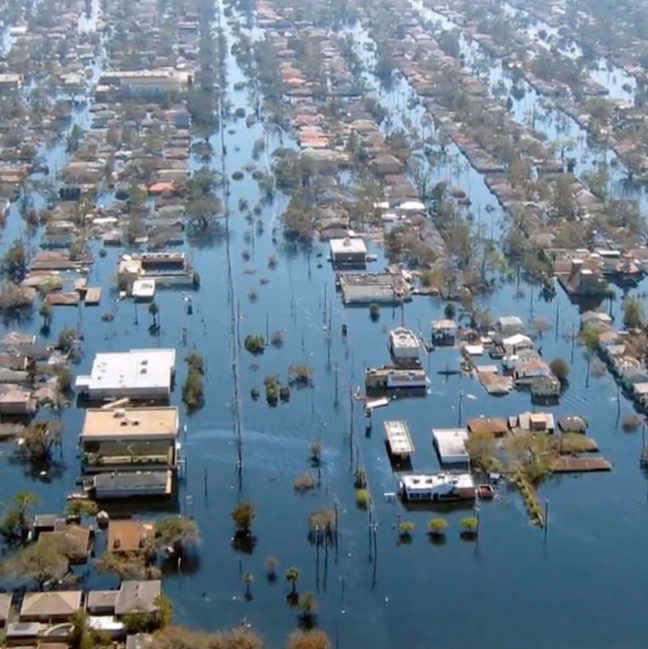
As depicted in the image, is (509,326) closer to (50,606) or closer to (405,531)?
(405,531)

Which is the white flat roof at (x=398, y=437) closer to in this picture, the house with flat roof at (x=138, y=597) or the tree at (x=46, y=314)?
Answer: the house with flat roof at (x=138, y=597)

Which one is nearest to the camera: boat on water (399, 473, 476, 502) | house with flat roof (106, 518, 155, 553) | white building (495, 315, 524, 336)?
house with flat roof (106, 518, 155, 553)

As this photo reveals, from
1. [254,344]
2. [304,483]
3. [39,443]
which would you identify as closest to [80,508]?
[39,443]

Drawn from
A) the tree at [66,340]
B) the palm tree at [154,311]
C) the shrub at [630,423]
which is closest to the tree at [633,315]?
the shrub at [630,423]

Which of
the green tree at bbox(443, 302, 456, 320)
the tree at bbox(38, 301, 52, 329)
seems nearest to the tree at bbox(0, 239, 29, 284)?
the tree at bbox(38, 301, 52, 329)

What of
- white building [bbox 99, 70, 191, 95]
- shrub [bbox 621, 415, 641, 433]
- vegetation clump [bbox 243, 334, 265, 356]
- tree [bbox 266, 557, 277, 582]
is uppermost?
tree [bbox 266, 557, 277, 582]

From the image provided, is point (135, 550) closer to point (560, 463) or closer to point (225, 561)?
point (225, 561)

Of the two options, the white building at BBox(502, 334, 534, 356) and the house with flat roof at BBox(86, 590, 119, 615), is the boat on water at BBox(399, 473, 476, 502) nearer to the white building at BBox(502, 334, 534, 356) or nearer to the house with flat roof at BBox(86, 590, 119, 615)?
the house with flat roof at BBox(86, 590, 119, 615)
